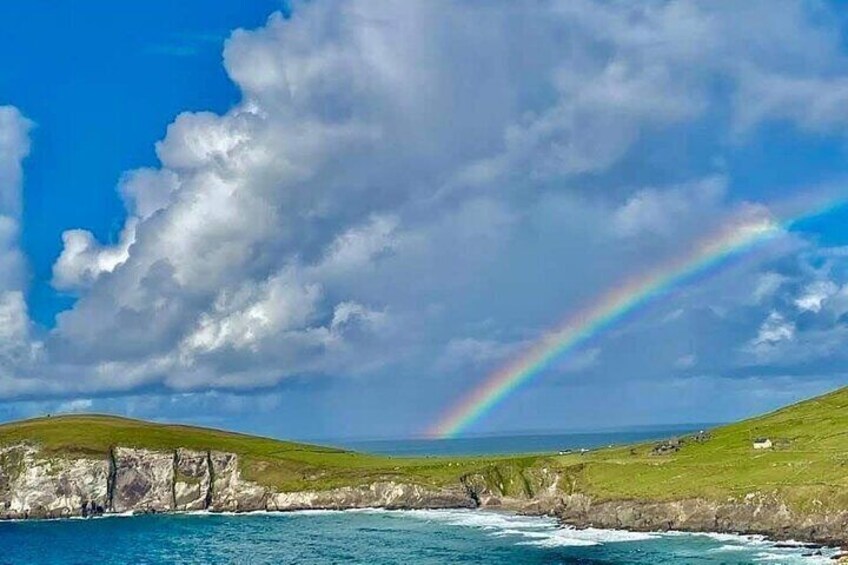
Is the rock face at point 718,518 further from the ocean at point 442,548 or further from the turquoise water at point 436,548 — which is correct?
the turquoise water at point 436,548

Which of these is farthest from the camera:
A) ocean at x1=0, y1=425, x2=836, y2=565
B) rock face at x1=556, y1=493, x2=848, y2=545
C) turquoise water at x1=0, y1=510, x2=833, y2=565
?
rock face at x1=556, y1=493, x2=848, y2=545

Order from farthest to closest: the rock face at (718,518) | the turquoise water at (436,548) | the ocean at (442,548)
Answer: the rock face at (718,518) → the turquoise water at (436,548) → the ocean at (442,548)

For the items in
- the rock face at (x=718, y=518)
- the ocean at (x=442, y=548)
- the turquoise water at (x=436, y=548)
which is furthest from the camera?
the rock face at (x=718, y=518)

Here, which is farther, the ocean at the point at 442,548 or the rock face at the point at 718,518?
the rock face at the point at 718,518

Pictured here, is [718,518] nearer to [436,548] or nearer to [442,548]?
[442,548]

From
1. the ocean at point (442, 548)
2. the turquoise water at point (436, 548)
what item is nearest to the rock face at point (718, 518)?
the ocean at point (442, 548)

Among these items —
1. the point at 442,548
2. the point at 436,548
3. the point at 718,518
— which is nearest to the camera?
the point at 442,548

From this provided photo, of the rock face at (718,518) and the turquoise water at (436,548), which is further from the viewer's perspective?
the rock face at (718,518)

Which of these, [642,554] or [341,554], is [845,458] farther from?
[341,554]

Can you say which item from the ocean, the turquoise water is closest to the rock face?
the ocean

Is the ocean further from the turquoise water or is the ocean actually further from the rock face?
the rock face

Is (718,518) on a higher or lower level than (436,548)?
higher

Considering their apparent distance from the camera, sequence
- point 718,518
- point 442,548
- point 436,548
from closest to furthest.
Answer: point 442,548 → point 436,548 → point 718,518

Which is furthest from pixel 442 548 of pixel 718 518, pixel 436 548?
pixel 718 518
